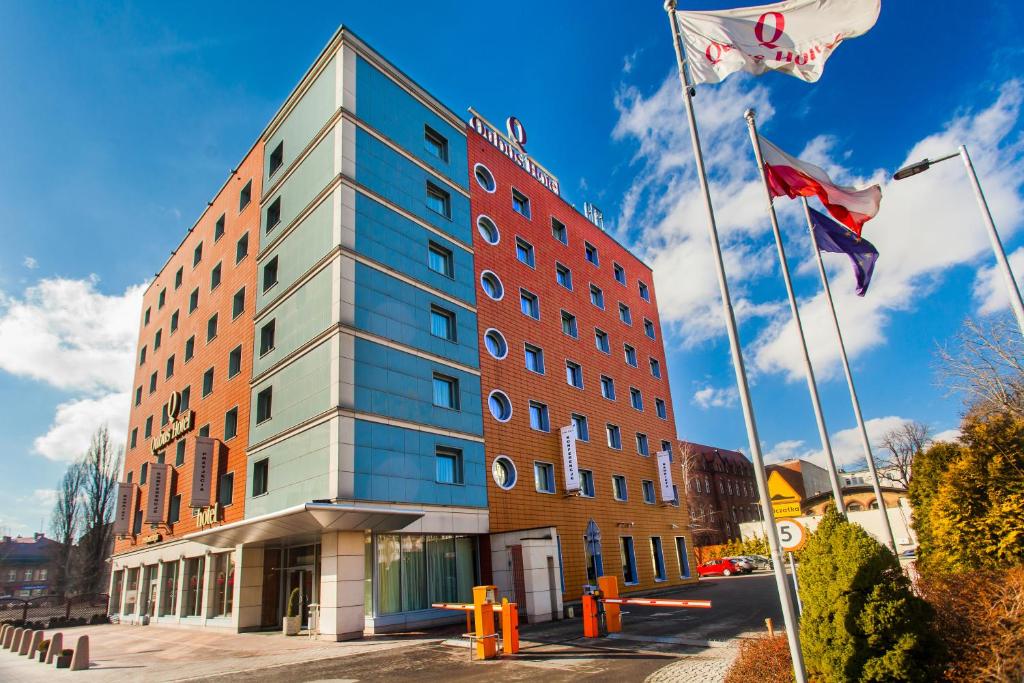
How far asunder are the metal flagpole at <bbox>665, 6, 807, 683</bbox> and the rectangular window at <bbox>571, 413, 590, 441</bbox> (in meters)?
22.8

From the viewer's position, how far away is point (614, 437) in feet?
117

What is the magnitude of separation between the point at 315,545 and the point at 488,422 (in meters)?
8.59

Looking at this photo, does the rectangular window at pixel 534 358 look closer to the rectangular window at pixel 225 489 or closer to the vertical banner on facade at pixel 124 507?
the rectangular window at pixel 225 489

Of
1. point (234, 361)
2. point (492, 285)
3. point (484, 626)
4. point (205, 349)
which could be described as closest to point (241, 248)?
point (205, 349)

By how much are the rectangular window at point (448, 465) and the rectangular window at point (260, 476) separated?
6.88 metres

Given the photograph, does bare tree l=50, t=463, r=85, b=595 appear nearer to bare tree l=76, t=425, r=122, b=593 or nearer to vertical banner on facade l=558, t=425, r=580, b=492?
bare tree l=76, t=425, r=122, b=593

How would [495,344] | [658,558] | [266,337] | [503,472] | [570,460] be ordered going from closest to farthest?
1. [266,337]
2. [503,472]
3. [495,344]
4. [570,460]
5. [658,558]

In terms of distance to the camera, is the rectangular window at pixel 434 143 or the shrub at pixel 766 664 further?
the rectangular window at pixel 434 143

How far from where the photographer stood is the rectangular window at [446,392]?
2433 cm

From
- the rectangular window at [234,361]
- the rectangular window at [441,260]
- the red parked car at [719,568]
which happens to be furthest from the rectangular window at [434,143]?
the red parked car at [719,568]

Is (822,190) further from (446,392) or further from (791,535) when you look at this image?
(446,392)

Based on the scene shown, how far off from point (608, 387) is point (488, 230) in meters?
13.0

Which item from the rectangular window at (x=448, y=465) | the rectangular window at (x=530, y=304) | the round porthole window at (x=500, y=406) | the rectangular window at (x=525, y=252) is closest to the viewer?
the rectangular window at (x=448, y=465)

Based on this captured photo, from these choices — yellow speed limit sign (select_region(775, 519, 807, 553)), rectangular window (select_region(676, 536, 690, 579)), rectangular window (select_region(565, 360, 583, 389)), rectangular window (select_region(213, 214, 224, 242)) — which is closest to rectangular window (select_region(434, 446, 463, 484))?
rectangular window (select_region(565, 360, 583, 389))
